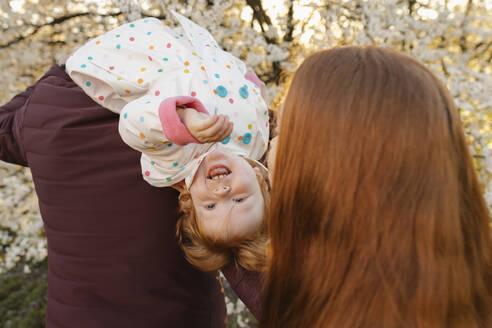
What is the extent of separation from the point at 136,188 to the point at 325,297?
100 centimetres

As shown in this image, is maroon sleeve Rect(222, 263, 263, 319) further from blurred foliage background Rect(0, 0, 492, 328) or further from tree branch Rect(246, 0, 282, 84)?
tree branch Rect(246, 0, 282, 84)

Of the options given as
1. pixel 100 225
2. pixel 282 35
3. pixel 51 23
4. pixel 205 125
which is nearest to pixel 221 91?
pixel 205 125

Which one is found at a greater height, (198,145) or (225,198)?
(198,145)

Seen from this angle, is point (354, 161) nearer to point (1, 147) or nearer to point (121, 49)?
point (121, 49)

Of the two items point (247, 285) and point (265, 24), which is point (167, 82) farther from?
point (265, 24)

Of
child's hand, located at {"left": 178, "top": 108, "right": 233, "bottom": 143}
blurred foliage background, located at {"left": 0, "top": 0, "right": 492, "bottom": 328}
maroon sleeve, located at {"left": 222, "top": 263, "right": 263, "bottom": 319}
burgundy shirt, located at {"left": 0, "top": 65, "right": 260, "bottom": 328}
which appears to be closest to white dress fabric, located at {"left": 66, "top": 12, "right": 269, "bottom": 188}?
burgundy shirt, located at {"left": 0, "top": 65, "right": 260, "bottom": 328}

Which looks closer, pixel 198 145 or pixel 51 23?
pixel 198 145

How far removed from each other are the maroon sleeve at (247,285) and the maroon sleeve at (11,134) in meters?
1.12

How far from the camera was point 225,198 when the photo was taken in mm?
1753

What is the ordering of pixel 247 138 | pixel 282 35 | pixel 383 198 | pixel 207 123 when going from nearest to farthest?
pixel 383 198 → pixel 207 123 → pixel 247 138 → pixel 282 35

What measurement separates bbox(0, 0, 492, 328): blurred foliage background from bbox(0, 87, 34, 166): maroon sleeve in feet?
3.88

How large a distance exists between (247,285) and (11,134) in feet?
4.29

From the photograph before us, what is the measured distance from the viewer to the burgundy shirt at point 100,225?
5.61ft

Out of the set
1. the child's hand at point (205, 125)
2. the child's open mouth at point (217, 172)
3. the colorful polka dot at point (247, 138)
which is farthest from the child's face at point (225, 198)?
the child's hand at point (205, 125)
